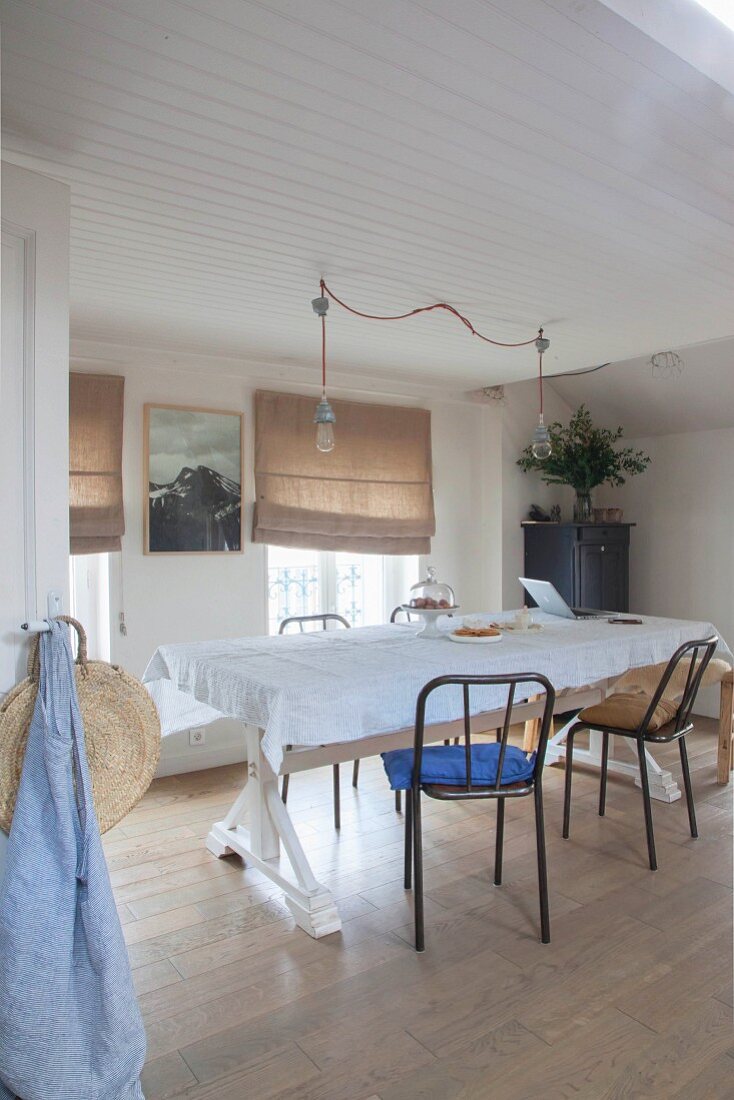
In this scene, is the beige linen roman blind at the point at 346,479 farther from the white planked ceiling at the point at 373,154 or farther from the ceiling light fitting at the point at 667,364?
the ceiling light fitting at the point at 667,364

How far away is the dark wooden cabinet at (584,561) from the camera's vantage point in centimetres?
497

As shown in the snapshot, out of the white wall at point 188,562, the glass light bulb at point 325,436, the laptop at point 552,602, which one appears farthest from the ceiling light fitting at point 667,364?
the glass light bulb at point 325,436

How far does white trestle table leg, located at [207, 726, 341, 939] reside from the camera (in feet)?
8.08

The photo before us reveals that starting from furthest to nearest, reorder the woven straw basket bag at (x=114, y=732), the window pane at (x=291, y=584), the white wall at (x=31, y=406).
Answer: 1. the window pane at (x=291, y=584)
2. the woven straw basket bag at (x=114, y=732)
3. the white wall at (x=31, y=406)

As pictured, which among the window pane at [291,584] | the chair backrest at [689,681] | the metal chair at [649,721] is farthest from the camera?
the window pane at [291,584]

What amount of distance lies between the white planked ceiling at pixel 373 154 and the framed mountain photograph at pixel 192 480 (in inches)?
28.6

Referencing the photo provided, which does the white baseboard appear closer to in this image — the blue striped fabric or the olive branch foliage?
the blue striped fabric

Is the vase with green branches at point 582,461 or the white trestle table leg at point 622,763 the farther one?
the vase with green branches at point 582,461

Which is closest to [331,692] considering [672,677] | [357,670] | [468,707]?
[357,670]

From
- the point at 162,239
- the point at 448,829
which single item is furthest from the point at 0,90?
the point at 448,829

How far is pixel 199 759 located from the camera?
408 cm

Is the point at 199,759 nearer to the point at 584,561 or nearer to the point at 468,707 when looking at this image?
the point at 468,707

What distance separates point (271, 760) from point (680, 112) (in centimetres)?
203

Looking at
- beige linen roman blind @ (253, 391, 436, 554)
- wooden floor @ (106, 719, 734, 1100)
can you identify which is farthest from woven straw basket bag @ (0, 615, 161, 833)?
beige linen roman blind @ (253, 391, 436, 554)
